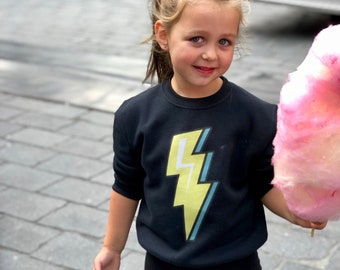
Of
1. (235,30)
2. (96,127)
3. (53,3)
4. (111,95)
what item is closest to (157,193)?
(235,30)

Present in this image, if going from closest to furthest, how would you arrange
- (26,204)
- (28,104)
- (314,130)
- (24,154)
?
(314,130), (26,204), (24,154), (28,104)

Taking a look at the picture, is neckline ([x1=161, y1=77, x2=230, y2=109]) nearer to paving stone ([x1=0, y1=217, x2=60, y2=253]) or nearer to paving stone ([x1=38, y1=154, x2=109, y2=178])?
paving stone ([x1=0, y1=217, x2=60, y2=253])

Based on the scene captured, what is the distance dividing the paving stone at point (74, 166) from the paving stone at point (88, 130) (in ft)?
1.29

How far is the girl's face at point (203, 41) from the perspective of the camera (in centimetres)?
186

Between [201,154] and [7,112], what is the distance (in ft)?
12.1

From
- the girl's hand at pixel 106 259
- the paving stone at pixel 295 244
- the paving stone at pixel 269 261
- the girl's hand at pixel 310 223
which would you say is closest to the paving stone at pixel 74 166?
the paving stone at pixel 295 244

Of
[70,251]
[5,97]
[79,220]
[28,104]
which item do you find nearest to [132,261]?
[70,251]

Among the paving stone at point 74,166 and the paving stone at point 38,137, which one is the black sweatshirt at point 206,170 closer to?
the paving stone at point 74,166

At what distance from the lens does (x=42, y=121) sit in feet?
17.2

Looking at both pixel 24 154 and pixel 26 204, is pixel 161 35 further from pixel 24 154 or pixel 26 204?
pixel 24 154

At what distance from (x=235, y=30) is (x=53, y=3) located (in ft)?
27.4

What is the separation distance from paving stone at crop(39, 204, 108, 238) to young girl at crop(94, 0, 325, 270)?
167 cm

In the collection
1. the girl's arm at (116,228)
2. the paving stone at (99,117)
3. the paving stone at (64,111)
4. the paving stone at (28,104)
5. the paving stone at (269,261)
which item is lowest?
the paving stone at (28,104)

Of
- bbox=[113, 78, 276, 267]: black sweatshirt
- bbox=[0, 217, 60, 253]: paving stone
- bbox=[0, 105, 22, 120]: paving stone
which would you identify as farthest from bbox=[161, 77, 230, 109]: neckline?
bbox=[0, 105, 22, 120]: paving stone
